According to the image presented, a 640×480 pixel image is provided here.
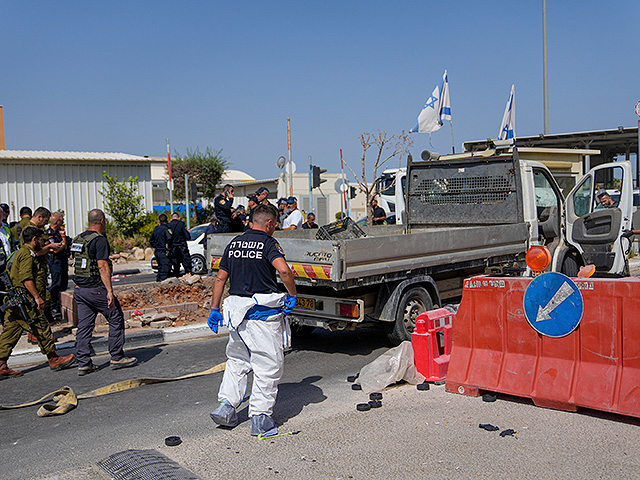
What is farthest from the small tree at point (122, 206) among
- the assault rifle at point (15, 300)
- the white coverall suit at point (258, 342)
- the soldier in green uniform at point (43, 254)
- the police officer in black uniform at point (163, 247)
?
the white coverall suit at point (258, 342)

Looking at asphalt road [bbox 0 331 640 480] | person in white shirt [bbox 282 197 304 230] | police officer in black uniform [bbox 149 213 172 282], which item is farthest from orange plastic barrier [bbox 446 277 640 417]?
police officer in black uniform [bbox 149 213 172 282]

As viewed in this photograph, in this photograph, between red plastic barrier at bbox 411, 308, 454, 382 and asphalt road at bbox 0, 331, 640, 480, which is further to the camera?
red plastic barrier at bbox 411, 308, 454, 382

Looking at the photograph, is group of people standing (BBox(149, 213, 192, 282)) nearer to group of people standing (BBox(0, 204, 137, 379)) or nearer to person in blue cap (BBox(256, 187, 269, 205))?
person in blue cap (BBox(256, 187, 269, 205))

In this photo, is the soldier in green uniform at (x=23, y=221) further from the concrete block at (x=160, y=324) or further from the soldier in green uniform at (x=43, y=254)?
the concrete block at (x=160, y=324)

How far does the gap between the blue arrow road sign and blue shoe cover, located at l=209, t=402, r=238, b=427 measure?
263cm

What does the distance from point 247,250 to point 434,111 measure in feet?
43.5

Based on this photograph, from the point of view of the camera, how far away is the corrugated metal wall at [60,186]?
77.3 feet

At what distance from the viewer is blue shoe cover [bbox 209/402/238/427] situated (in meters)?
4.89

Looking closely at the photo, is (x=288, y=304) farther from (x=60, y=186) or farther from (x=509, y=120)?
(x=60, y=186)

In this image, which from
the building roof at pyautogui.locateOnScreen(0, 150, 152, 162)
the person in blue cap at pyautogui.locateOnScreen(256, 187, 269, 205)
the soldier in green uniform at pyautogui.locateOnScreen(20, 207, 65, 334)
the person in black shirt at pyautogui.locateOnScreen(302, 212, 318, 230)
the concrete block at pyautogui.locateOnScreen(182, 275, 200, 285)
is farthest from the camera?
the building roof at pyautogui.locateOnScreen(0, 150, 152, 162)

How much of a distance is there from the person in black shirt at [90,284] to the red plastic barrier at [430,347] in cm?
353

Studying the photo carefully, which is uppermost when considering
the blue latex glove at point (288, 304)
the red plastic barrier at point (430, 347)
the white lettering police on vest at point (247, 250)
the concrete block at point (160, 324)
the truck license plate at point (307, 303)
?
the white lettering police on vest at point (247, 250)

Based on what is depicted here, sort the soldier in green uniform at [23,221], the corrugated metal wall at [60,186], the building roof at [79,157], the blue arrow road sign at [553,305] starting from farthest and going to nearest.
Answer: the building roof at [79,157]
the corrugated metal wall at [60,186]
the soldier in green uniform at [23,221]
the blue arrow road sign at [553,305]

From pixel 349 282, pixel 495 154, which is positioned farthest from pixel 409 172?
pixel 349 282
